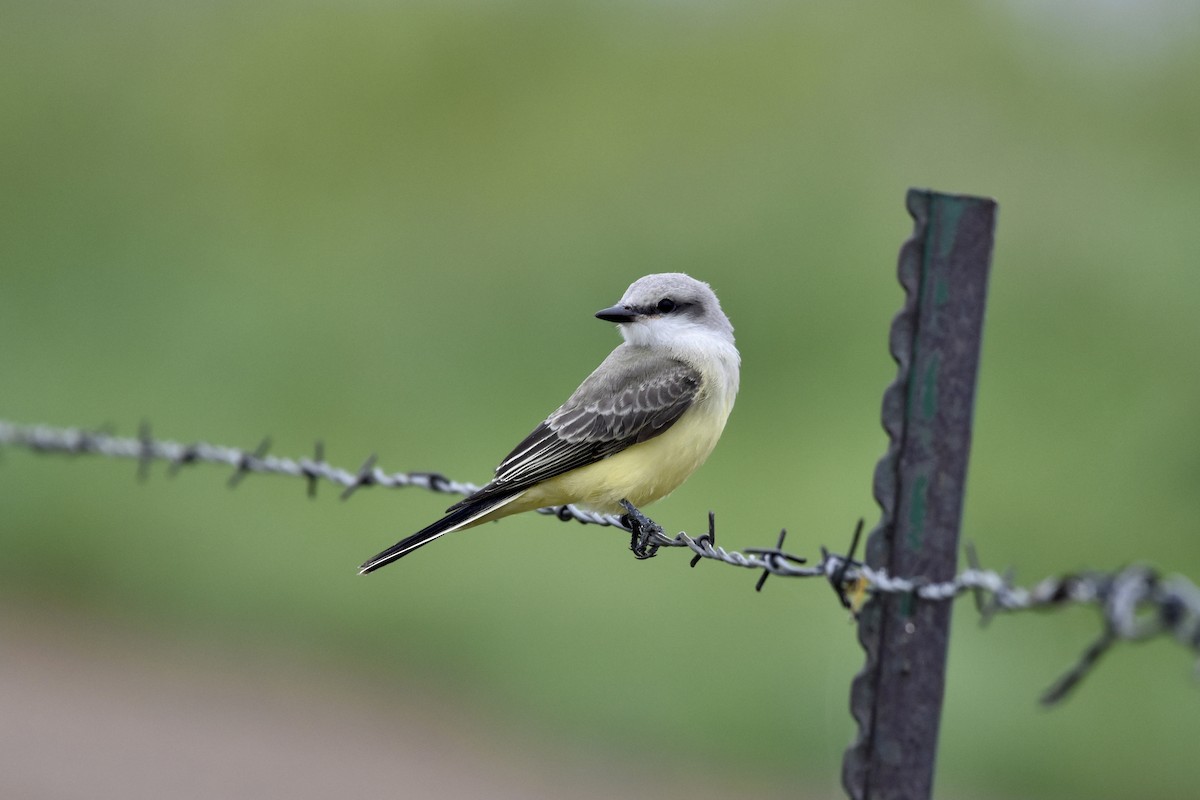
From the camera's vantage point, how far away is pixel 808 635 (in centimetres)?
759

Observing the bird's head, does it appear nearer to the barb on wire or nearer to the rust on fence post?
the barb on wire

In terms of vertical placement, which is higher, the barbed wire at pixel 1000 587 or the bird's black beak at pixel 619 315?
the bird's black beak at pixel 619 315

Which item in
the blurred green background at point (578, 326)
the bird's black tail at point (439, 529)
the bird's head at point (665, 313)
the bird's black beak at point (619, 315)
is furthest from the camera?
the blurred green background at point (578, 326)

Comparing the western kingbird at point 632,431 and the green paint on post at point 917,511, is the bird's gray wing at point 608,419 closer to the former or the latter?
the western kingbird at point 632,431


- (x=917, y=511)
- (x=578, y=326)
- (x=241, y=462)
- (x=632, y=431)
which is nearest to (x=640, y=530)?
(x=632, y=431)

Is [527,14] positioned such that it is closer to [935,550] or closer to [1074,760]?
[1074,760]

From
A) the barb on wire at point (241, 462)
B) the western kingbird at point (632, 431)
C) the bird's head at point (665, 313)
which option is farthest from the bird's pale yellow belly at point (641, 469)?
the bird's head at point (665, 313)

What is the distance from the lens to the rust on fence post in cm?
237

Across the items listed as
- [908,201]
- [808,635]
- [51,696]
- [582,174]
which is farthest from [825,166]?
[908,201]

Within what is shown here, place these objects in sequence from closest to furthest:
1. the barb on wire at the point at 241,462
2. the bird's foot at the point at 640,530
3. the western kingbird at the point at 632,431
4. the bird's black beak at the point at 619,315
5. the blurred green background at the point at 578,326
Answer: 1. the barb on wire at the point at 241,462
2. the bird's foot at the point at 640,530
3. the western kingbird at the point at 632,431
4. the bird's black beak at the point at 619,315
5. the blurred green background at the point at 578,326

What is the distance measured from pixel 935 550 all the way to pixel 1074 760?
4738mm

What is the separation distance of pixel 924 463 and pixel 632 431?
2334 mm

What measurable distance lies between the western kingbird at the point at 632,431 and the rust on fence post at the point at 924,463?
2.16m

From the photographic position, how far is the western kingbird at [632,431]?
4594 mm
